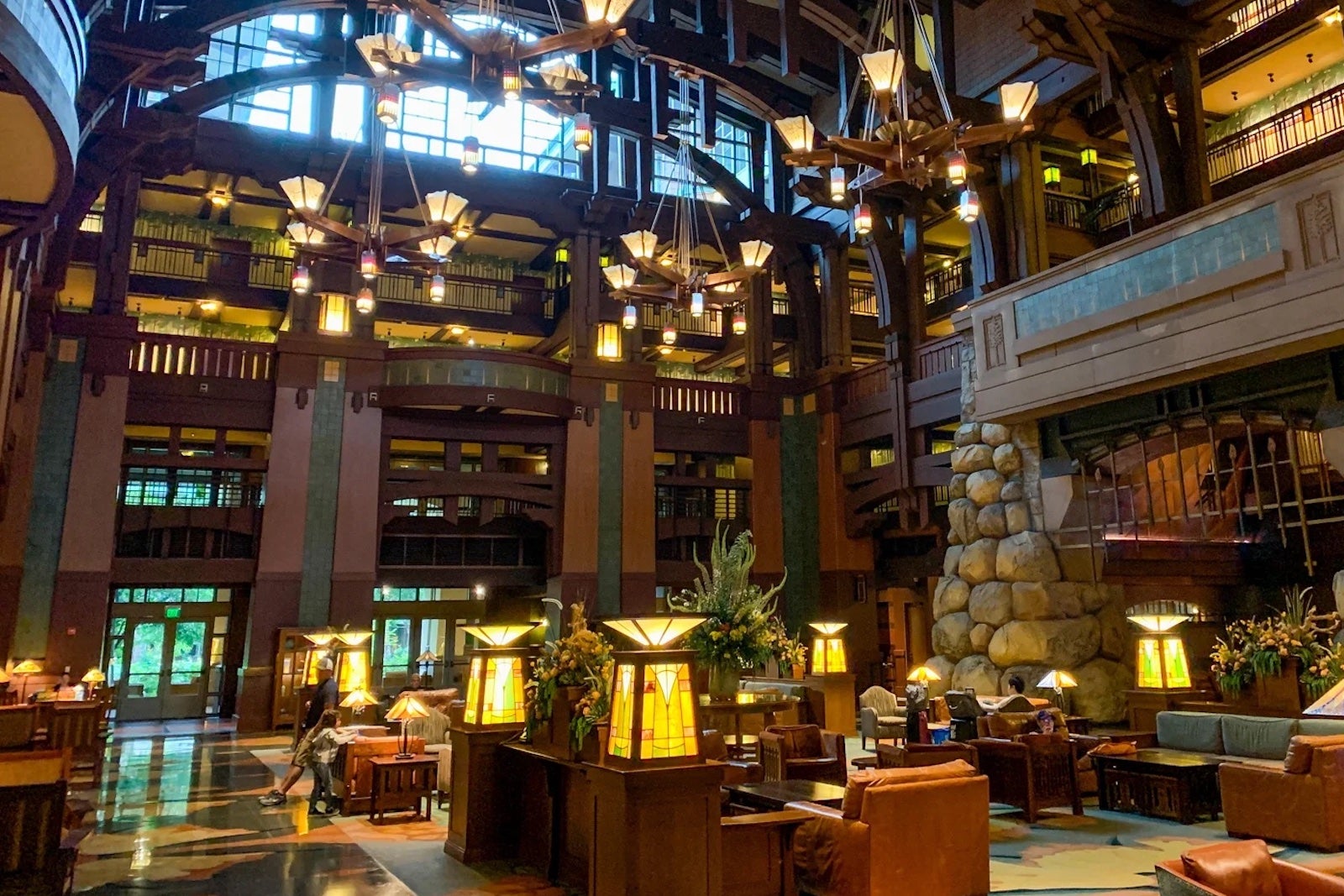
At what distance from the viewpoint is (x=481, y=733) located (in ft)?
20.2

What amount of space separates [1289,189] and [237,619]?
17.0 m

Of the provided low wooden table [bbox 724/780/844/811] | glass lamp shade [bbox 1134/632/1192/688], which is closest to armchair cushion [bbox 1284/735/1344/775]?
low wooden table [bbox 724/780/844/811]

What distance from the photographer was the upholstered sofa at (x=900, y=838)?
15.5ft

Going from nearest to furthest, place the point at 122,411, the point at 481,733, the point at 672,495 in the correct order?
1. the point at 481,733
2. the point at 122,411
3. the point at 672,495

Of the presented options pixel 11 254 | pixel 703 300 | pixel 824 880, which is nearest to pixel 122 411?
pixel 11 254

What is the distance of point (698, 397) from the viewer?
59.8ft

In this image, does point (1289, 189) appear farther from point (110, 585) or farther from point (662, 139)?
point (110, 585)

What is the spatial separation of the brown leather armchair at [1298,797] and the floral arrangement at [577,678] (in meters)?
4.70

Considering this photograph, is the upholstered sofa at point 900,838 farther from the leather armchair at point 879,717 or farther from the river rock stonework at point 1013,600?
the river rock stonework at point 1013,600

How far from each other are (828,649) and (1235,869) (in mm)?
9324

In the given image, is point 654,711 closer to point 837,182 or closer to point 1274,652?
point 837,182

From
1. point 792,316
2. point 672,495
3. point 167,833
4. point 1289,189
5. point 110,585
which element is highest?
point 792,316

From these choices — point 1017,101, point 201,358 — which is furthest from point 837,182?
point 201,358

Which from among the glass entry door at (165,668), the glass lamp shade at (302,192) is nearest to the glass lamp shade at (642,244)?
the glass lamp shade at (302,192)
